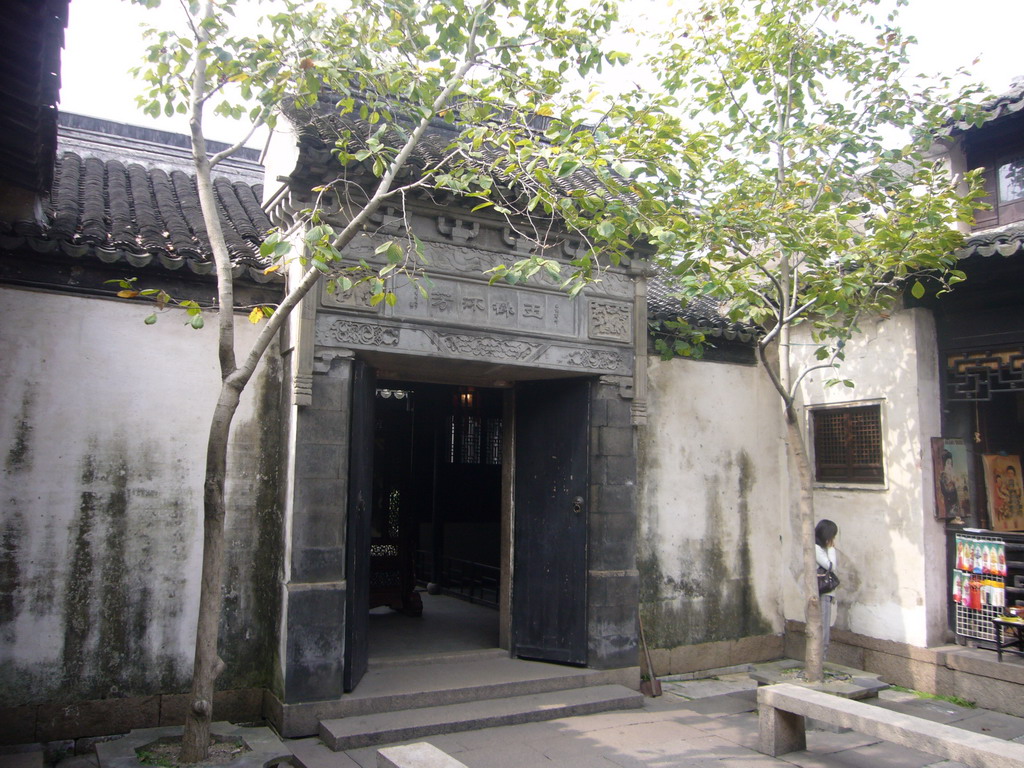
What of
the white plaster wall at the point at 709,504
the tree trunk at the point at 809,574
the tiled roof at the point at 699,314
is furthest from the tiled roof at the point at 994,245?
the white plaster wall at the point at 709,504

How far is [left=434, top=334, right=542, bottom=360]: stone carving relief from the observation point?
22.2 feet

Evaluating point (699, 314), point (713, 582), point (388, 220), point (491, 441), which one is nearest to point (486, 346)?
point (388, 220)

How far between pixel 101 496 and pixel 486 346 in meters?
3.35

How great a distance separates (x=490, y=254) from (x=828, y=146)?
11.7ft

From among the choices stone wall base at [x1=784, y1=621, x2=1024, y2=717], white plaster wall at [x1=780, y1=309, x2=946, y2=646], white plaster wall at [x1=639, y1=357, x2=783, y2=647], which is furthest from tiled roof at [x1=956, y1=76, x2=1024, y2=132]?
stone wall base at [x1=784, y1=621, x2=1024, y2=717]

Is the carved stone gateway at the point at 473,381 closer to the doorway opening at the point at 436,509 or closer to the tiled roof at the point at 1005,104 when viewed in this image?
the doorway opening at the point at 436,509

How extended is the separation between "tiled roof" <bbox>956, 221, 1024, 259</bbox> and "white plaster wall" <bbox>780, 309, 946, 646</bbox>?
1042mm

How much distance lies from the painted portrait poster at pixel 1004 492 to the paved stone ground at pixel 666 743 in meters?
2.22

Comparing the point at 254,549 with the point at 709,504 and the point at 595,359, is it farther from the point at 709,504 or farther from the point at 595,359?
the point at 709,504

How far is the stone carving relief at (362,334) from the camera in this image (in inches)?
250

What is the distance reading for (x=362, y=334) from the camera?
21.1 feet

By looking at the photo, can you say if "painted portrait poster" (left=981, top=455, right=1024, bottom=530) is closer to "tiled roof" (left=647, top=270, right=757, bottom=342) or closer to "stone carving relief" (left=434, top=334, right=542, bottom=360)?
"tiled roof" (left=647, top=270, right=757, bottom=342)

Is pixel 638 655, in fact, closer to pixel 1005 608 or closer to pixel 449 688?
pixel 449 688

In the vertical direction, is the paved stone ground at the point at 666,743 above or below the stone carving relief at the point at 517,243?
below
